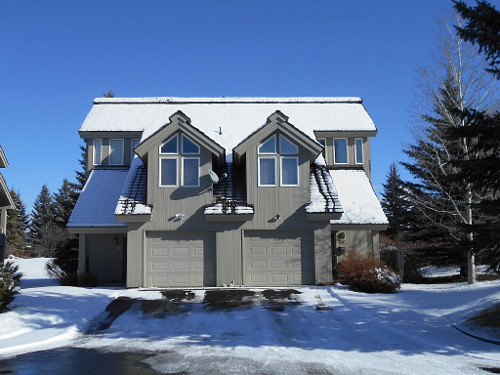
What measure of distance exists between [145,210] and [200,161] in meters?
3.02

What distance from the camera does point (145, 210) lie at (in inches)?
788

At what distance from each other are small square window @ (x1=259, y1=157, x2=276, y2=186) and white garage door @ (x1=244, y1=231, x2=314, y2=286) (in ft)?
6.89

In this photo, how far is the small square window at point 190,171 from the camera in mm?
20750

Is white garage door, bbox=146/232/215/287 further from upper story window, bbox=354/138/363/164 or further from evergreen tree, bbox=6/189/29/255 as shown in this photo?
evergreen tree, bbox=6/189/29/255

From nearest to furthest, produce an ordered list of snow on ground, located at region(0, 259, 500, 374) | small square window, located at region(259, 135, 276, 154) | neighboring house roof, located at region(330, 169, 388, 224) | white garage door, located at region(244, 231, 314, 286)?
snow on ground, located at region(0, 259, 500, 374) < white garage door, located at region(244, 231, 314, 286) < small square window, located at region(259, 135, 276, 154) < neighboring house roof, located at region(330, 169, 388, 224)

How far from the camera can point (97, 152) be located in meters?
26.3

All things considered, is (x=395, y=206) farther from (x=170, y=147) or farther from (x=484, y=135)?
(x=484, y=135)

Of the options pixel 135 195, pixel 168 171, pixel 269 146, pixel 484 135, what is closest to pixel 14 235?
pixel 135 195

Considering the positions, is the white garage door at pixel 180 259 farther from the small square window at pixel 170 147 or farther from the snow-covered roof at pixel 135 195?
the small square window at pixel 170 147

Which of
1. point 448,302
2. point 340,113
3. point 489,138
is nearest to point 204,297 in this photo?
point 448,302

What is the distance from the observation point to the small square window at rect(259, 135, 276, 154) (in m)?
21.0

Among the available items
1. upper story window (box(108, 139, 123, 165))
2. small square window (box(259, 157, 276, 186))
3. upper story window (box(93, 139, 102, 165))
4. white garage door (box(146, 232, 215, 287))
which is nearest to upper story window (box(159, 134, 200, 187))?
white garage door (box(146, 232, 215, 287))

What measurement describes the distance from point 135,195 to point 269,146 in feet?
19.5

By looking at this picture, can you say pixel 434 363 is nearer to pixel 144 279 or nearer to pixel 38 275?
pixel 144 279
